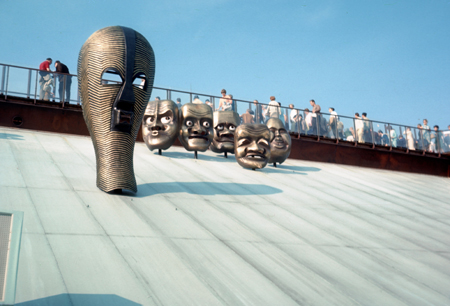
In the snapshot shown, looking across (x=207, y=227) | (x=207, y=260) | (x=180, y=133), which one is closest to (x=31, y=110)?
(x=180, y=133)

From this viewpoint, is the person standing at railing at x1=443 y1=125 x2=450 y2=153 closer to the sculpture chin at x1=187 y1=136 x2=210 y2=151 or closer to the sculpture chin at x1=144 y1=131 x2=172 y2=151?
the sculpture chin at x1=187 y1=136 x2=210 y2=151

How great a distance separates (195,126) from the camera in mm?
12789

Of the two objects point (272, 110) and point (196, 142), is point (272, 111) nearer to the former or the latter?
point (272, 110)

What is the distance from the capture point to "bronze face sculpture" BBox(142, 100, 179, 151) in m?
12.3

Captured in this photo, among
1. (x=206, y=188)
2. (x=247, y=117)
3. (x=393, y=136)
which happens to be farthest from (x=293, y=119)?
(x=206, y=188)

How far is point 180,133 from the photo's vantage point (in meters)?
13.0

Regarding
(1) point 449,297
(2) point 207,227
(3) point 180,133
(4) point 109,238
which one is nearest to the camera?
(4) point 109,238

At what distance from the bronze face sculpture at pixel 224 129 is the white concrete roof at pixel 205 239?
232 cm

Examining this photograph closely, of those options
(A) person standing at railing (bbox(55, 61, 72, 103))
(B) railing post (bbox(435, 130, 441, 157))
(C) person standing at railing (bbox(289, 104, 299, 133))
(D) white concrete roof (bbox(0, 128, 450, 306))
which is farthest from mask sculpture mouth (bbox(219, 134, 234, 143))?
(B) railing post (bbox(435, 130, 441, 157))

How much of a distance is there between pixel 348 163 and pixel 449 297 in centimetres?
1344

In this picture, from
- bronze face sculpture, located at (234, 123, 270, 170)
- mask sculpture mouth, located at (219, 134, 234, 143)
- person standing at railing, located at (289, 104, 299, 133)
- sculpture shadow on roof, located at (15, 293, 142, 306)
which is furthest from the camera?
person standing at railing, located at (289, 104, 299, 133)

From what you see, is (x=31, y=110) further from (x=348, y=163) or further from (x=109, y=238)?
(x=348, y=163)

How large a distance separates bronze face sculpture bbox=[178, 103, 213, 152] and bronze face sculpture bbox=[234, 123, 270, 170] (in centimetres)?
100

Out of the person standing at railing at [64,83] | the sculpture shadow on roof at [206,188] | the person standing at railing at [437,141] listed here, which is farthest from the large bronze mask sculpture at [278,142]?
the person standing at railing at [437,141]
